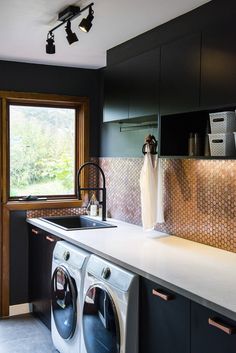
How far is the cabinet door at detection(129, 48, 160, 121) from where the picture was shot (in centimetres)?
280

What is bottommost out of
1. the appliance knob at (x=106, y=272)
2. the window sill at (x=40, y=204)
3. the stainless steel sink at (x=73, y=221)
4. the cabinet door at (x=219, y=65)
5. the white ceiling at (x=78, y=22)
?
the appliance knob at (x=106, y=272)

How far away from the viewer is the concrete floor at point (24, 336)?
3.32 metres

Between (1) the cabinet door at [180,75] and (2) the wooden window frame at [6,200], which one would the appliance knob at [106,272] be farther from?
(2) the wooden window frame at [6,200]

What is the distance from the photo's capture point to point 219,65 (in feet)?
7.25

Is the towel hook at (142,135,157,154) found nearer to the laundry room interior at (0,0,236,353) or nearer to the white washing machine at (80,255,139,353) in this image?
the laundry room interior at (0,0,236,353)

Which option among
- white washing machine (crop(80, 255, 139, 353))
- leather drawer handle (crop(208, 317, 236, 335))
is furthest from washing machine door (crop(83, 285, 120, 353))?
leather drawer handle (crop(208, 317, 236, 335))

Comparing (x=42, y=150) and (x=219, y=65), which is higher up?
(x=219, y=65)

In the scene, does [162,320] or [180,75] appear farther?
[180,75]

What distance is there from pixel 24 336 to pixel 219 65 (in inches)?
105

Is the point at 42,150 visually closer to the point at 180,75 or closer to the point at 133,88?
the point at 133,88

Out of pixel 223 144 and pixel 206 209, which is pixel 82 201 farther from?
pixel 223 144

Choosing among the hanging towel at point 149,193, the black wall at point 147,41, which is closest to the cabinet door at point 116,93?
the black wall at point 147,41

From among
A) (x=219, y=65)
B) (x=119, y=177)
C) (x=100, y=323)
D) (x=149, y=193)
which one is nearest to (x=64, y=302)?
(x=100, y=323)

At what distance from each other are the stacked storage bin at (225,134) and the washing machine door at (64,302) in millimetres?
1349
